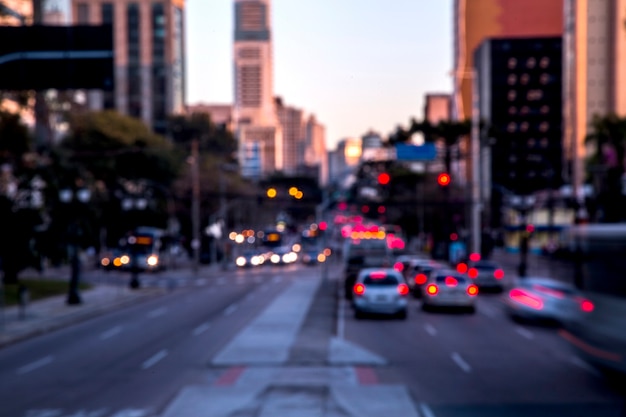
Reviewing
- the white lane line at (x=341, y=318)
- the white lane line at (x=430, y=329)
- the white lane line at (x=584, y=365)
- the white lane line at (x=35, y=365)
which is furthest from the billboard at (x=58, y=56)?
the white lane line at (x=430, y=329)

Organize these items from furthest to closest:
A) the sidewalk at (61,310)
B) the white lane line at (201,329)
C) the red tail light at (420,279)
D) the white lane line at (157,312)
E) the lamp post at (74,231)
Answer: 1. the lamp post at (74,231)
2. the red tail light at (420,279)
3. the white lane line at (157,312)
4. the sidewalk at (61,310)
5. the white lane line at (201,329)

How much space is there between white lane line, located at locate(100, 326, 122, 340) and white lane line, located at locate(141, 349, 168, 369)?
4.77 metres

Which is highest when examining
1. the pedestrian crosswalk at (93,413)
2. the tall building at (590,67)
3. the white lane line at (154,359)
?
the tall building at (590,67)

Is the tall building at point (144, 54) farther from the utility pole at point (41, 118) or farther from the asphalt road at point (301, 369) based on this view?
the asphalt road at point (301, 369)

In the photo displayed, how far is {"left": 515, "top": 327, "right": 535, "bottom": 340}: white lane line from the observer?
76.8 ft

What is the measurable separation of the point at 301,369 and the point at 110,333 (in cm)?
1094

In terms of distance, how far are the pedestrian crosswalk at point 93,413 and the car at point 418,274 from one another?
2350 centimetres

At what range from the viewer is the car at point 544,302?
17884 millimetres

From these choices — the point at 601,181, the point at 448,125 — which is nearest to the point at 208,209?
the point at 448,125

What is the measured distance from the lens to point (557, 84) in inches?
3541

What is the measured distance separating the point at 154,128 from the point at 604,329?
89.5 meters

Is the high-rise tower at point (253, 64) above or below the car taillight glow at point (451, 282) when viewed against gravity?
above

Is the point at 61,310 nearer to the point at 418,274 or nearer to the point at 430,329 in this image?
the point at 418,274

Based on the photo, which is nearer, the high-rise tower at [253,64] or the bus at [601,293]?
the bus at [601,293]
